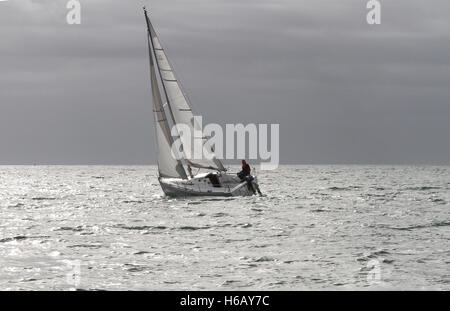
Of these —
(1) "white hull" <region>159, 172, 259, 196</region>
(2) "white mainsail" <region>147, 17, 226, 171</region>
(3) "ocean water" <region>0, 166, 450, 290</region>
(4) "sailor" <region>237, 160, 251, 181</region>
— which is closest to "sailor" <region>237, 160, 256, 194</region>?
(4) "sailor" <region>237, 160, 251, 181</region>

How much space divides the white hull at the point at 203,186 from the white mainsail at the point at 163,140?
692mm

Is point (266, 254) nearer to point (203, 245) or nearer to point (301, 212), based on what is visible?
point (203, 245)

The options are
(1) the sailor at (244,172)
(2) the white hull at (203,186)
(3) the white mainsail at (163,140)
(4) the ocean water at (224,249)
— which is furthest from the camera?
(1) the sailor at (244,172)

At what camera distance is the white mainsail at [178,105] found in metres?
47.6

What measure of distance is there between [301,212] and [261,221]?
23.1 feet

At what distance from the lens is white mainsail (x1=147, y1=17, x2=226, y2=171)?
156ft

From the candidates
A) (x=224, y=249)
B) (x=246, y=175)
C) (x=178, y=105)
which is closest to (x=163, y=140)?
(x=178, y=105)

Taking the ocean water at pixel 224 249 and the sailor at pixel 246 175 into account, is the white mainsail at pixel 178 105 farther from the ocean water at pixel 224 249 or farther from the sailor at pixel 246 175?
the ocean water at pixel 224 249

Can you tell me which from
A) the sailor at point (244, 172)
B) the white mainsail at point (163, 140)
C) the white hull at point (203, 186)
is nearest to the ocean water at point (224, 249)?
the white hull at point (203, 186)

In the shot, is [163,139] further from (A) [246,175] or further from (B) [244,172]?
(A) [246,175]

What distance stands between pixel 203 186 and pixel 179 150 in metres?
3.41

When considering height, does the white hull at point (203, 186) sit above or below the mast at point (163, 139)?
below

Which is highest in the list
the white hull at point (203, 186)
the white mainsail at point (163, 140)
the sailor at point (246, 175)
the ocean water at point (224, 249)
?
the white mainsail at point (163, 140)
